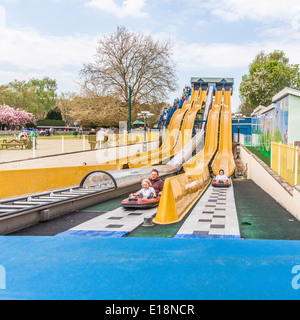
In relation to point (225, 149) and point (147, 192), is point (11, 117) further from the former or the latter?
point (147, 192)

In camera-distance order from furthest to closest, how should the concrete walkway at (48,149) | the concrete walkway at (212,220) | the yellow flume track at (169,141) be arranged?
the yellow flume track at (169,141) < the concrete walkway at (48,149) < the concrete walkway at (212,220)

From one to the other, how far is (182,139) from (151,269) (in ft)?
71.8

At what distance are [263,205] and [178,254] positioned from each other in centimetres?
611

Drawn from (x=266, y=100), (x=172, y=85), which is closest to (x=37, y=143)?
(x=172, y=85)

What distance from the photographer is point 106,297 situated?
3859mm

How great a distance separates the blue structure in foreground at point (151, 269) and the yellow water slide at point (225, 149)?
44.0ft

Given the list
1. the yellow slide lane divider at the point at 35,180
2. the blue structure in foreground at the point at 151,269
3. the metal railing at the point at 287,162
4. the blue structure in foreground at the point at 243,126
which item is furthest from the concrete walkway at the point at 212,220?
the blue structure in foreground at the point at 243,126

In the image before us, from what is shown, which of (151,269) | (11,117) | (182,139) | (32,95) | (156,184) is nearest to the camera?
(151,269)

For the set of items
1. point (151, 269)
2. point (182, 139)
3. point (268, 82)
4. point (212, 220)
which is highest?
point (268, 82)

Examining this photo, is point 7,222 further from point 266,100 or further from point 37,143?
point 266,100

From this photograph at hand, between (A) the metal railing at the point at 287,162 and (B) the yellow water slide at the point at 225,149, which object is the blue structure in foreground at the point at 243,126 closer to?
(B) the yellow water slide at the point at 225,149

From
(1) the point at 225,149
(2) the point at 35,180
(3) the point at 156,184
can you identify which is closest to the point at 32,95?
(1) the point at 225,149

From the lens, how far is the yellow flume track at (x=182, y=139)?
20289mm

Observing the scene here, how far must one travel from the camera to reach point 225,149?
22.9 meters
